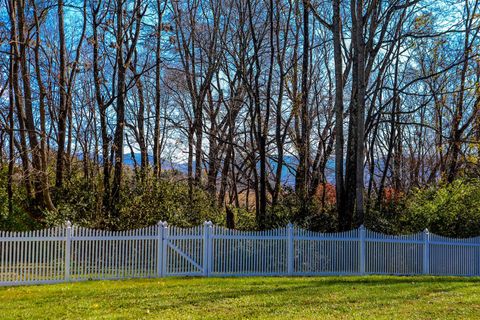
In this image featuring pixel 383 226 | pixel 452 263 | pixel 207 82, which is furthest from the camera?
pixel 207 82

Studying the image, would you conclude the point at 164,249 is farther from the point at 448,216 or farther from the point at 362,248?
the point at 448,216

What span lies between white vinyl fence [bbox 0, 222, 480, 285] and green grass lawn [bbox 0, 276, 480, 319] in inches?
21.9

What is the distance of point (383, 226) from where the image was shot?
58.1ft

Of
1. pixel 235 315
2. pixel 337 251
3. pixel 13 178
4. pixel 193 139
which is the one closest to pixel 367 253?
pixel 337 251

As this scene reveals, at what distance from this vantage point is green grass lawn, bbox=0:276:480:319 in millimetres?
9320

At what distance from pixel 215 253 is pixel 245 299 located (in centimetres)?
354

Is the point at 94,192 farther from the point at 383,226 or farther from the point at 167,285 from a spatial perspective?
the point at 383,226

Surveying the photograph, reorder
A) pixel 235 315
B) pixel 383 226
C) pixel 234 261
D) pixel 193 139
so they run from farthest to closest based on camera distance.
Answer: pixel 193 139
pixel 383 226
pixel 234 261
pixel 235 315

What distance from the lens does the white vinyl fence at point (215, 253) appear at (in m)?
12.6

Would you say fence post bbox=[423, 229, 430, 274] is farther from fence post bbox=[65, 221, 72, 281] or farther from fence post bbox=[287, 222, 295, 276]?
fence post bbox=[65, 221, 72, 281]

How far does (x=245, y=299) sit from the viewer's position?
1070 cm

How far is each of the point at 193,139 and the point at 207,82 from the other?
150 inches

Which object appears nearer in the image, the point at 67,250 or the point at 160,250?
the point at 67,250

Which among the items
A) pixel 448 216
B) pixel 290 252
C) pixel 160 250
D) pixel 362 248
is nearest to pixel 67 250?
pixel 160 250
